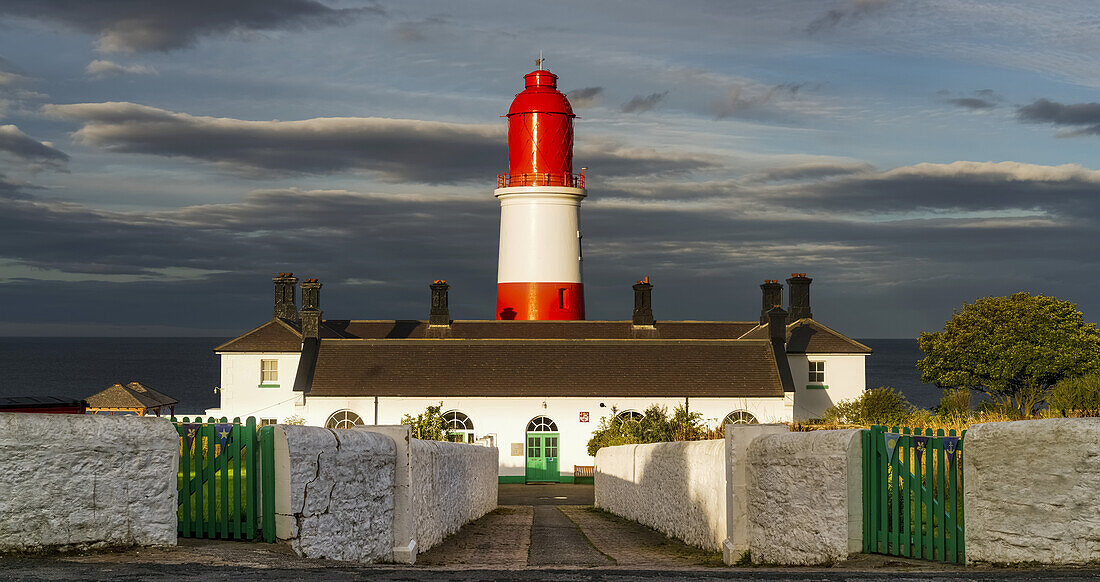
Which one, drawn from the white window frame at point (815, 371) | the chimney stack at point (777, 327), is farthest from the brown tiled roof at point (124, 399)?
the white window frame at point (815, 371)

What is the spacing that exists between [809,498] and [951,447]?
1.52 metres

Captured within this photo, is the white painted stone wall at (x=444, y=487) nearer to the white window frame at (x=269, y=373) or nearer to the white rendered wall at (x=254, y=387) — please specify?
the white rendered wall at (x=254, y=387)

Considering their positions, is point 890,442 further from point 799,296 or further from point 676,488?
point 799,296

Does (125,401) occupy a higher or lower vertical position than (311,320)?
lower

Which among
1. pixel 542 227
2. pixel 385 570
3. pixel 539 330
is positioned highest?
pixel 542 227

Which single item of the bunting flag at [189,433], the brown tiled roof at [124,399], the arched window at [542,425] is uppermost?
the bunting flag at [189,433]

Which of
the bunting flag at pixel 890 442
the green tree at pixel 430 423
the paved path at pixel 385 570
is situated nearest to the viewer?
the paved path at pixel 385 570

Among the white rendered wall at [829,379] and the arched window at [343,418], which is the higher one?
the white rendered wall at [829,379]

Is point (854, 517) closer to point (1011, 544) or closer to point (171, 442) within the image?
point (1011, 544)

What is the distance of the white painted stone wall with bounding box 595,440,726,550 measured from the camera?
44.8 ft

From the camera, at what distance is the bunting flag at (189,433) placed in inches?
406

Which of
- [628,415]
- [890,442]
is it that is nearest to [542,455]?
[628,415]

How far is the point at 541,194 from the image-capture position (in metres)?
46.2

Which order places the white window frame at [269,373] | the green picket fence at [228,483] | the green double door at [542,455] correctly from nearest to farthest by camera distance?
the green picket fence at [228,483], the green double door at [542,455], the white window frame at [269,373]
